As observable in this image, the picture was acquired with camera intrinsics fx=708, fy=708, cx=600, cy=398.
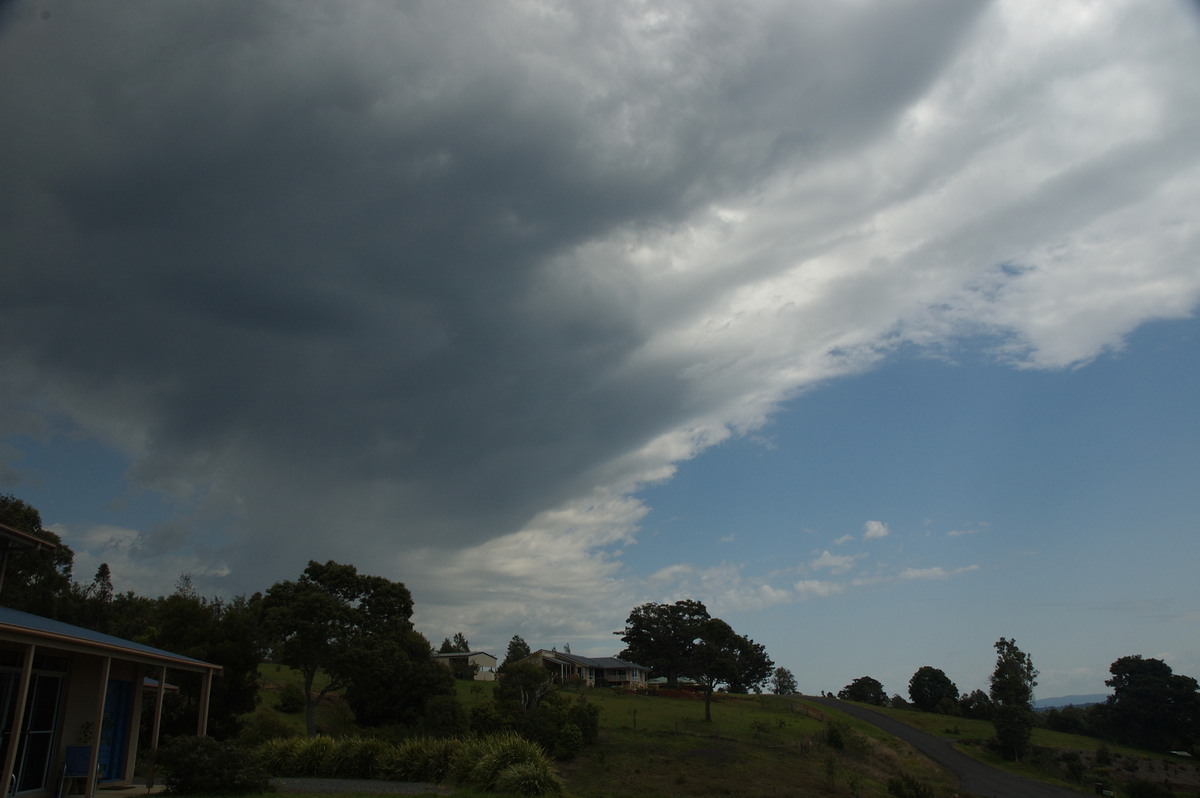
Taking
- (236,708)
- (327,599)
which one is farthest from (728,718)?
(236,708)

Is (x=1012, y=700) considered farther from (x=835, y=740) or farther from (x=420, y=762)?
(x=420, y=762)

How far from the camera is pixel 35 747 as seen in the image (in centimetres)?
1516

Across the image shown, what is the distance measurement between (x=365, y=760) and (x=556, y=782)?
7312 millimetres

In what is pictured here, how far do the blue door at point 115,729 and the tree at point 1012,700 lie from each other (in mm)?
60176

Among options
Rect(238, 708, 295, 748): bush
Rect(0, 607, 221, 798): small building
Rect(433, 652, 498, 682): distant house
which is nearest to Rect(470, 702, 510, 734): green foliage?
Rect(238, 708, 295, 748): bush

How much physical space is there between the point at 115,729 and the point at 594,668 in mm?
69812

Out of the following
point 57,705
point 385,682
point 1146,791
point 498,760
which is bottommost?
point 1146,791

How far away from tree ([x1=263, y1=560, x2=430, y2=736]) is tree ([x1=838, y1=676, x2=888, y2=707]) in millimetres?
93472

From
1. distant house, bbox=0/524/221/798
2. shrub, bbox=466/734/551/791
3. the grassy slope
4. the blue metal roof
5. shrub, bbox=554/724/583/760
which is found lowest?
the grassy slope

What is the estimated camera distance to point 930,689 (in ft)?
313

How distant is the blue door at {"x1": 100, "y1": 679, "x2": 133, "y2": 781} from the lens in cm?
1825

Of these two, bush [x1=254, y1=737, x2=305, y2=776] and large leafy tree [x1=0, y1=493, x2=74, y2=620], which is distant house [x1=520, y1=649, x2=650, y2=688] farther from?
bush [x1=254, y1=737, x2=305, y2=776]

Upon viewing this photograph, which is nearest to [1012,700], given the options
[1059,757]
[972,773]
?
[1059,757]

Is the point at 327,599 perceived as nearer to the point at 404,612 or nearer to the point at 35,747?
the point at 404,612
